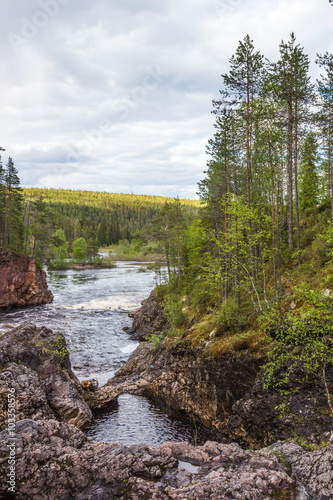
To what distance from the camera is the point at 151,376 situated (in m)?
18.2

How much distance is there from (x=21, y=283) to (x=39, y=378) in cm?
3231

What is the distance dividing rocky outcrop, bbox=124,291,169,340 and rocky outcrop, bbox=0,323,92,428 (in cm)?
1455

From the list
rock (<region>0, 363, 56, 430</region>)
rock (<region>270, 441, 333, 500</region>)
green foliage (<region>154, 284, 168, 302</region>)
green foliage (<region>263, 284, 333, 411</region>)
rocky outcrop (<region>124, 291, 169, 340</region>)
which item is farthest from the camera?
green foliage (<region>154, 284, 168, 302</region>)

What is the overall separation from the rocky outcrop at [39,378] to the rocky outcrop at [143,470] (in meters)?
2.92

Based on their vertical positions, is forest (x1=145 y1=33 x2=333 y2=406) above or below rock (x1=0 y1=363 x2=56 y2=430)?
above

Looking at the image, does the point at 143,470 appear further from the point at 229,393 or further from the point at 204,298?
the point at 204,298

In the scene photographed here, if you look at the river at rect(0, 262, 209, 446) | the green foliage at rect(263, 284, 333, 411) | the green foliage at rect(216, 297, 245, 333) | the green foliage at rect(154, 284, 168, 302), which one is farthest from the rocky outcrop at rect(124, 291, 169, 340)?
the green foliage at rect(263, 284, 333, 411)

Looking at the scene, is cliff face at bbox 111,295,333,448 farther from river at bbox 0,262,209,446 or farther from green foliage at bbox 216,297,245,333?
green foliage at bbox 216,297,245,333

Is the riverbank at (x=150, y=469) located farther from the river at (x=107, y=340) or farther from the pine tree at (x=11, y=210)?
the pine tree at (x=11, y=210)

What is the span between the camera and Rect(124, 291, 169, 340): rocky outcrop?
28938 millimetres

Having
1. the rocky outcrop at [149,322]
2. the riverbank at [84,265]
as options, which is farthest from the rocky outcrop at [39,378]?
the riverbank at [84,265]

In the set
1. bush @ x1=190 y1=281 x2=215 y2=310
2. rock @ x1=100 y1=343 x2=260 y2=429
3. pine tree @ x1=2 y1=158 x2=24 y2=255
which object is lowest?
rock @ x1=100 y1=343 x2=260 y2=429

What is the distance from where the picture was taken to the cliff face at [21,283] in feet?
127

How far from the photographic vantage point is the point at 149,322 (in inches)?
1211
